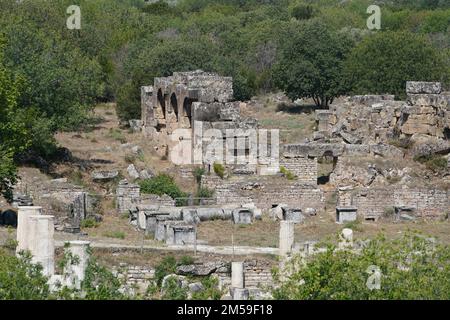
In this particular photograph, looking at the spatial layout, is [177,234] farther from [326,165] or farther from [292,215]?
[326,165]

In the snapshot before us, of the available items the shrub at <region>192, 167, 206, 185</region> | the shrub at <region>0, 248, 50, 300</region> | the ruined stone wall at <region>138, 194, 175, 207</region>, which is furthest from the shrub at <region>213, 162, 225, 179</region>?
the shrub at <region>0, 248, 50, 300</region>

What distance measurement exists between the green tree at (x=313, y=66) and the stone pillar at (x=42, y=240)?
38.3 meters

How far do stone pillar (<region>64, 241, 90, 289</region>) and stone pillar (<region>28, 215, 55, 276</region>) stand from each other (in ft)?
3.62

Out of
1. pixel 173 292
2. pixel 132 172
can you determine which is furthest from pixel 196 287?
pixel 132 172

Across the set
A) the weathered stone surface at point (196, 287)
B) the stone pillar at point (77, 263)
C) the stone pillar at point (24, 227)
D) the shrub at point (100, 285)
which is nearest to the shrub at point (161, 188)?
the stone pillar at point (24, 227)

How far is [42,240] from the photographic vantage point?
32219mm

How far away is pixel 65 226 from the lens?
40.1 metres

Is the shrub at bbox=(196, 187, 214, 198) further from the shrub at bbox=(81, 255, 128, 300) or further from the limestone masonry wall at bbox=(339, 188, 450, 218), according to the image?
the shrub at bbox=(81, 255, 128, 300)

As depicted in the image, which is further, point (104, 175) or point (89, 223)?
point (104, 175)

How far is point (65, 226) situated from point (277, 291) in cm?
1327

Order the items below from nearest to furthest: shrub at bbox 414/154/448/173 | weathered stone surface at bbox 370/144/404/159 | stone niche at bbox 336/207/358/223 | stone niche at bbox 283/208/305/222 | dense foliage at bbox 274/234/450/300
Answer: dense foliage at bbox 274/234/450/300, stone niche at bbox 283/208/305/222, stone niche at bbox 336/207/358/223, shrub at bbox 414/154/448/173, weathered stone surface at bbox 370/144/404/159

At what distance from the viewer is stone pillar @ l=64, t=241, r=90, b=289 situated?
28553 millimetres

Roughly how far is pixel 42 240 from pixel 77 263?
10.4ft
